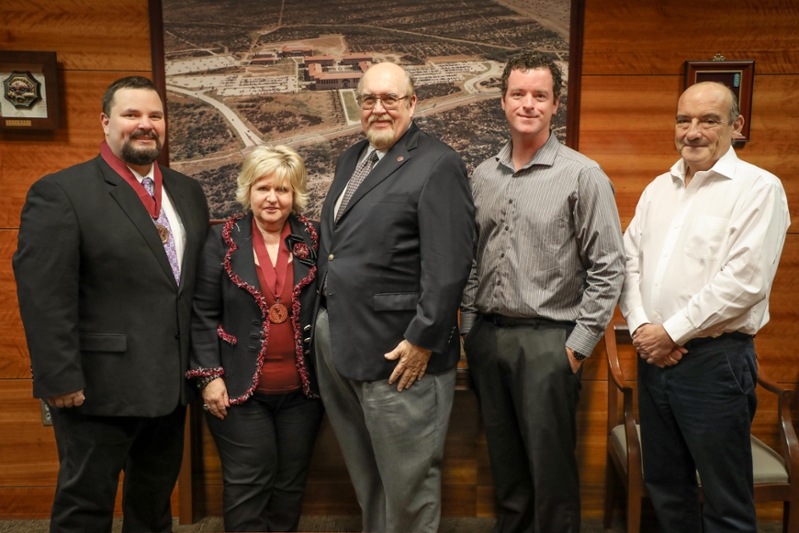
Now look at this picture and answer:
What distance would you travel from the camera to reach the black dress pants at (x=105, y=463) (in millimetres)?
2129

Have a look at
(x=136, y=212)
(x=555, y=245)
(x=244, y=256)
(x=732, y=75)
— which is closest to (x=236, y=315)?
(x=244, y=256)

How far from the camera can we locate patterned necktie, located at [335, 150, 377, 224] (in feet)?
7.32

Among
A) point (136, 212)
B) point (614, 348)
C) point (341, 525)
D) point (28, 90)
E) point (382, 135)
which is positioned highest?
point (28, 90)

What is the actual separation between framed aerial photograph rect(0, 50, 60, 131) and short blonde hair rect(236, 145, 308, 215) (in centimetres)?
115

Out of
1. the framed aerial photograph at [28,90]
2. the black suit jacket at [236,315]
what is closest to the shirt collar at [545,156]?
the black suit jacket at [236,315]

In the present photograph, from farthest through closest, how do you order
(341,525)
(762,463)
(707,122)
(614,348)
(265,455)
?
(341,525) → (614,348) → (762,463) → (265,455) → (707,122)

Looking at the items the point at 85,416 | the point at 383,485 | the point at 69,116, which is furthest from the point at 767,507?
the point at 69,116

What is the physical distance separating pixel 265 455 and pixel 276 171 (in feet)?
3.37

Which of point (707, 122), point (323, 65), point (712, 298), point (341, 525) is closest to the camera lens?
point (712, 298)

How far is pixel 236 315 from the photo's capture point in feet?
7.45

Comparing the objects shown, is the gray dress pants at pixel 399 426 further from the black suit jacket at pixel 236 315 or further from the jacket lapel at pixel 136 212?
the jacket lapel at pixel 136 212

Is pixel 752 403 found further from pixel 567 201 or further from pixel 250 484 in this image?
pixel 250 484

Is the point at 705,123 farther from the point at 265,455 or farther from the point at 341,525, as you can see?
the point at 341,525

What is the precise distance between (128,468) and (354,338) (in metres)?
1.02
